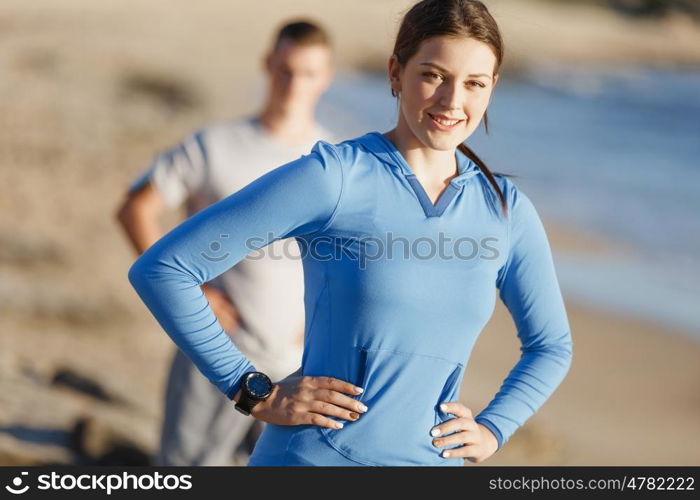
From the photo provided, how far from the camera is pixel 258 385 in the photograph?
8.00ft

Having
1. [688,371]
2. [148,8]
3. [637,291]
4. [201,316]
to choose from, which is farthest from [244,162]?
[148,8]

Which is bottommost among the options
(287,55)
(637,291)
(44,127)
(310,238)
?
(310,238)

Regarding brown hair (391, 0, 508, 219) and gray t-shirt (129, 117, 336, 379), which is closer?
brown hair (391, 0, 508, 219)

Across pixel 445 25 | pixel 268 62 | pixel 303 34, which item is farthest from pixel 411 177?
pixel 268 62

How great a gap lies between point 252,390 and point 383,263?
43 cm

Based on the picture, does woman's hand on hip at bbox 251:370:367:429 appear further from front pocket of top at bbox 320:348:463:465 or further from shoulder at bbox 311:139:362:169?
shoulder at bbox 311:139:362:169

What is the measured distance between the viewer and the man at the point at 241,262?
3.99 m

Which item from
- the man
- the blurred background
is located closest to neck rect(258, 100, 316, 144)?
the man

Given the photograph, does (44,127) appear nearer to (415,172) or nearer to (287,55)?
(287,55)

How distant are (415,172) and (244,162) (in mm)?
1801

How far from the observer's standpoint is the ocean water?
392 inches

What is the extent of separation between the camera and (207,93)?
62.7 ft

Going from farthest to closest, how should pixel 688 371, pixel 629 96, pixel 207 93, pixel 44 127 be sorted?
pixel 629 96 < pixel 207 93 < pixel 44 127 < pixel 688 371

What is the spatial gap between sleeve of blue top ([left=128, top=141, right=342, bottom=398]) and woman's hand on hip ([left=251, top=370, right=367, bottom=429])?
0.10 meters
